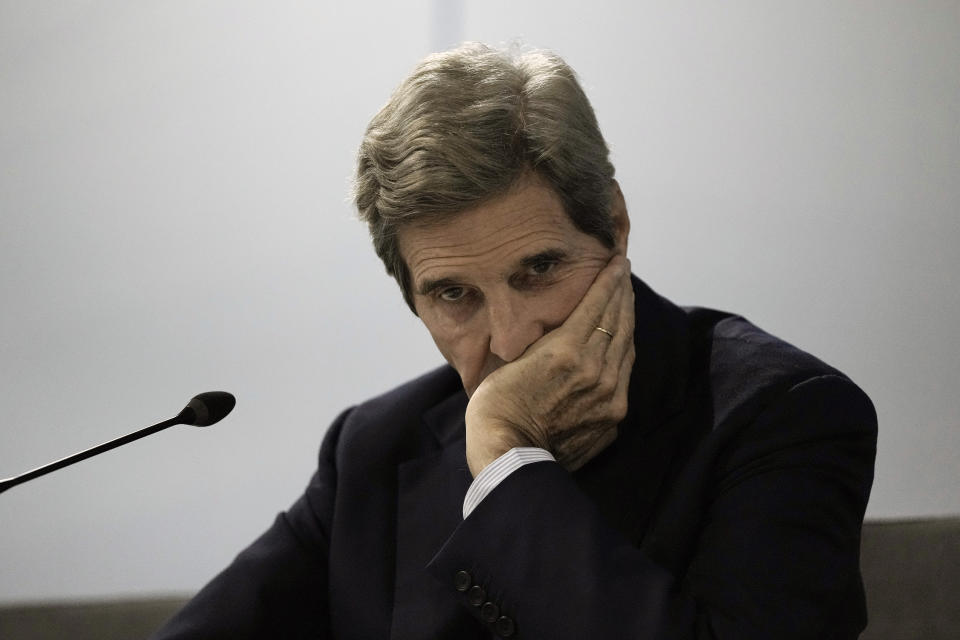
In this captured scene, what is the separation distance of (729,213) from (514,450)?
1287mm

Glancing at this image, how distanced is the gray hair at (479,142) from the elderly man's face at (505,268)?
0.02m

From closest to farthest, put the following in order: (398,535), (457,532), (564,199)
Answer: (457,532) < (564,199) < (398,535)

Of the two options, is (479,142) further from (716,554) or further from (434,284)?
(716,554)

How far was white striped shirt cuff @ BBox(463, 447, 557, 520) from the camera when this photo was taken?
1.35 metres

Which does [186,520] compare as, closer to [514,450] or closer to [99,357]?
[99,357]

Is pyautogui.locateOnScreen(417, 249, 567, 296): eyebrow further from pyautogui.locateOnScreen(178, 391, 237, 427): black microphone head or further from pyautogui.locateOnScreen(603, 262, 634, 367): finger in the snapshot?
pyautogui.locateOnScreen(178, 391, 237, 427): black microphone head

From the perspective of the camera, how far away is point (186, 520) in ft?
8.52

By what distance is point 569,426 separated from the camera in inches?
58.2

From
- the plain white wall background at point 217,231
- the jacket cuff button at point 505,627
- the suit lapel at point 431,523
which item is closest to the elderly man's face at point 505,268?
the suit lapel at point 431,523

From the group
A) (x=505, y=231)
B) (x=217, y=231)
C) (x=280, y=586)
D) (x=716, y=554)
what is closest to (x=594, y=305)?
(x=505, y=231)

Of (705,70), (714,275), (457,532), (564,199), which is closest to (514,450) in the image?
(457,532)

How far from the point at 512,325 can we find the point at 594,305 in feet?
0.40

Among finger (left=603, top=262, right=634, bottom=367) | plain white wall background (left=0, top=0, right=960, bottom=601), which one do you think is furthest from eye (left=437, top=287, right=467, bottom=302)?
plain white wall background (left=0, top=0, right=960, bottom=601)

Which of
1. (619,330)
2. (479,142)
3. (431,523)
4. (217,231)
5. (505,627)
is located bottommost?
(431,523)
